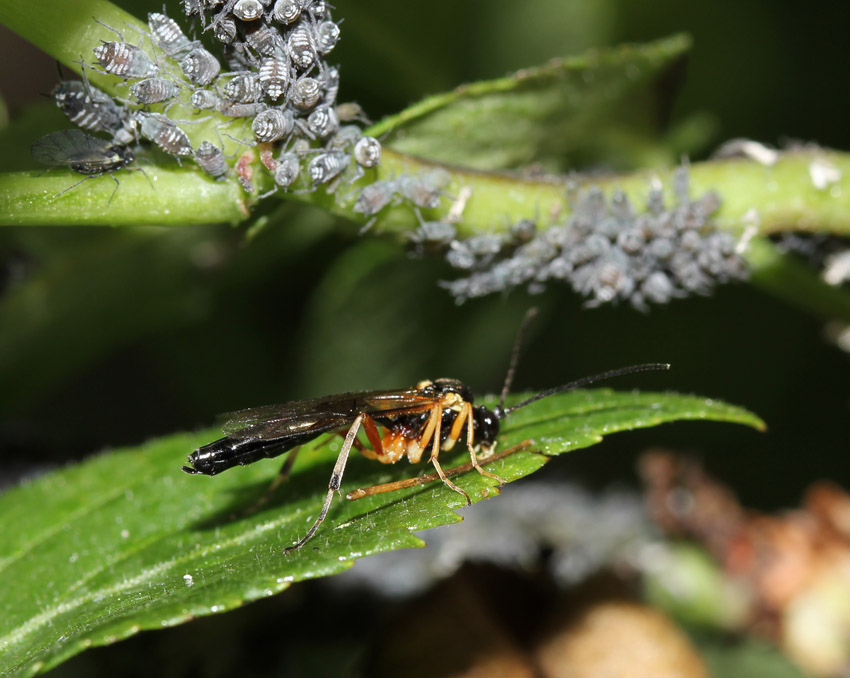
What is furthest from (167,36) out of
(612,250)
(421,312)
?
(421,312)

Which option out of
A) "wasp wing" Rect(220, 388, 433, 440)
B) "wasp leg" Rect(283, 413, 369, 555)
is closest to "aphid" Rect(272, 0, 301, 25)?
"wasp wing" Rect(220, 388, 433, 440)

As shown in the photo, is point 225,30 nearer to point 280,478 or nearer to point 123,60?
point 123,60

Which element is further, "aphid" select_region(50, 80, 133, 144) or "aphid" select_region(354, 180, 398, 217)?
"aphid" select_region(354, 180, 398, 217)

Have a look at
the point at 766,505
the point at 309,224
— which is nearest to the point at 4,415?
the point at 309,224

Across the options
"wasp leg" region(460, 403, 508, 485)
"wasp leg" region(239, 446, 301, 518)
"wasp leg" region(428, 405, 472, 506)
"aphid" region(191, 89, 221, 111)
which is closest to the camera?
"aphid" region(191, 89, 221, 111)

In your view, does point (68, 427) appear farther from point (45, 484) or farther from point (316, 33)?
point (316, 33)

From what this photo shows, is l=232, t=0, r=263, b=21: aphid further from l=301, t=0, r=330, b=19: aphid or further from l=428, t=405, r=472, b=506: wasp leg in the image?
l=428, t=405, r=472, b=506: wasp leg
